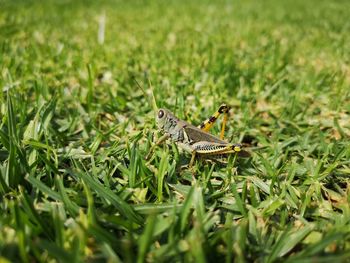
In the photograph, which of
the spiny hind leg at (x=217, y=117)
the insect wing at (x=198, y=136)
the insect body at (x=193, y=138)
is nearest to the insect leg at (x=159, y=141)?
the insect body at (x=193, y=138)

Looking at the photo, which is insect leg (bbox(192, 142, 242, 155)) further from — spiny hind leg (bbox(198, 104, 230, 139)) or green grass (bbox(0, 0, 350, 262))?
spiny hind leg (bbox(198, 104, 230, 139))

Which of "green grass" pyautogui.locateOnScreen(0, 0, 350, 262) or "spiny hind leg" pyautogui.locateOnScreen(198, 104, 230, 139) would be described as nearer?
"green grass" pyautogui.locateOnScreen(0, 0, 350, 262)

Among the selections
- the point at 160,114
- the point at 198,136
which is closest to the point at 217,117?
the point at 198,136

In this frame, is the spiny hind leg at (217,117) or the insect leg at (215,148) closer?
the insect leg at (215,148)

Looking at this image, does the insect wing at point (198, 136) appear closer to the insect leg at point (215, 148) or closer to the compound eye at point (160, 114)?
the insect leg at point (215, 148)

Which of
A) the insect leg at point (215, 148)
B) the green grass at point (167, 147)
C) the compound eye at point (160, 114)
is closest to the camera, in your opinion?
the green grass at point (167, 147)

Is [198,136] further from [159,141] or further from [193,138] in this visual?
[159,141]

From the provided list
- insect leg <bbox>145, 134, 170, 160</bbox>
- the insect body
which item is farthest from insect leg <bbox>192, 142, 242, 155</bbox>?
insect leg <bbox>145, 134, 170, 160</bbox>
